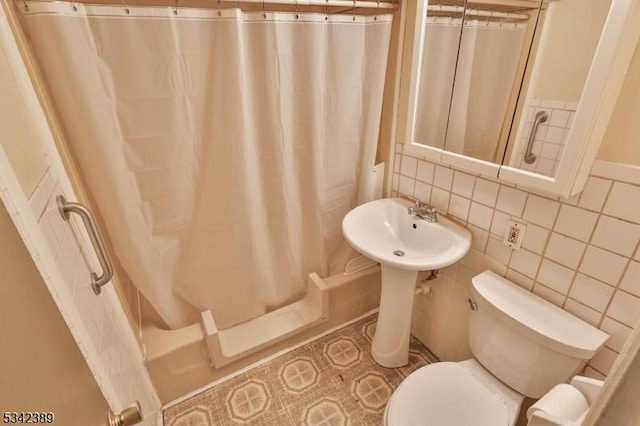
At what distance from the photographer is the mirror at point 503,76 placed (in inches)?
36.9

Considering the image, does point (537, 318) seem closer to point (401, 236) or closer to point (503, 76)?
point (401, 236)

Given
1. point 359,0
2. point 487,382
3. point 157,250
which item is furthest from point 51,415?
point 359,0

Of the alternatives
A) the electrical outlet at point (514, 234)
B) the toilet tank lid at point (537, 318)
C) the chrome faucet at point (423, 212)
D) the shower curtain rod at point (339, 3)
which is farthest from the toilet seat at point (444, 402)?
the shower curtain rod at point (339, 3)

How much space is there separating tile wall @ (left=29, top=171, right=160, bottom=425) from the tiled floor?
14.3 inches

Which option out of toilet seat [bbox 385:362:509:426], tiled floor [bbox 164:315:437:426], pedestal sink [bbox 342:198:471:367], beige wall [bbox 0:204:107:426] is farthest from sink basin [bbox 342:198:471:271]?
beige wall [bbox 0:204:107:426]

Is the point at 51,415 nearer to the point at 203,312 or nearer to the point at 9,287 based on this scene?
the point at 9,287

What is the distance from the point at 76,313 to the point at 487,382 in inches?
50.8

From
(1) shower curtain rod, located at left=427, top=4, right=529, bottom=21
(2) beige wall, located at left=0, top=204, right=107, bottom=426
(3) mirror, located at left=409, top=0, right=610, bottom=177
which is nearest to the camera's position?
(2) beige wall, located at left=0, top=204, right=107, bottom=426

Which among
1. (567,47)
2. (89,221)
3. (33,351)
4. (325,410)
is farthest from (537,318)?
(89,221)

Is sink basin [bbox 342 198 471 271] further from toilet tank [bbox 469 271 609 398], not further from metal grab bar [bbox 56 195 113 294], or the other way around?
metal grab bar [bbox 56 195 113 294]

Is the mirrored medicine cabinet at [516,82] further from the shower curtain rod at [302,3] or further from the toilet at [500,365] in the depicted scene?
the toilet at [500,365]

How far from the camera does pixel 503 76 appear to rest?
1.14 metres

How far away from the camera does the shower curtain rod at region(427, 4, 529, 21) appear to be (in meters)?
1.07

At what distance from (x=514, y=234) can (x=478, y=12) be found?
844 millimetres
